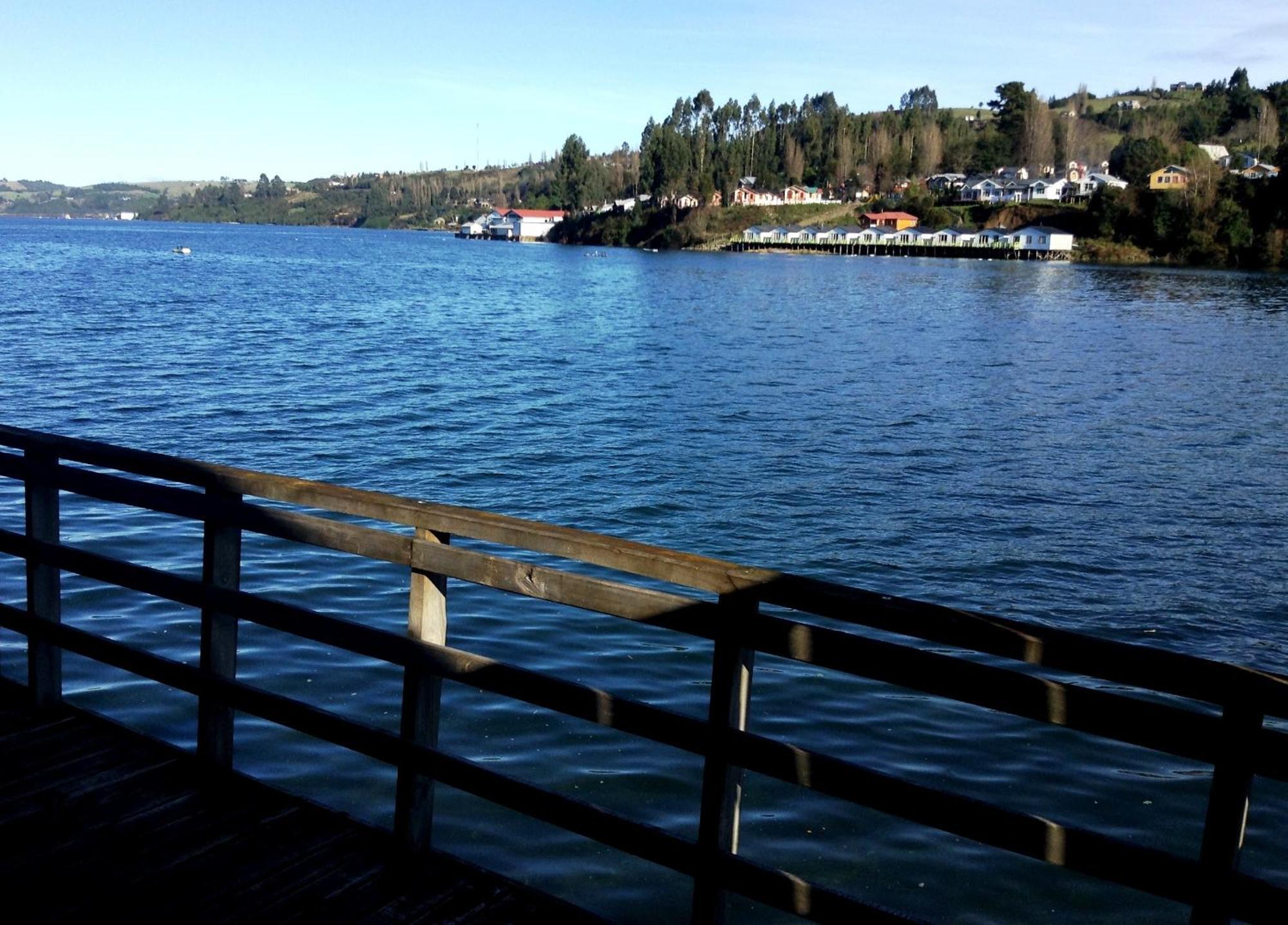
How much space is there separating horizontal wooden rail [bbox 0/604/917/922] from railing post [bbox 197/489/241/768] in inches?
3.8

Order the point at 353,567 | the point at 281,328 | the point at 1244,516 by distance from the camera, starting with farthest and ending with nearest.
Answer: the point at 281,328 → the point at 1244,516 → the point at 353,567

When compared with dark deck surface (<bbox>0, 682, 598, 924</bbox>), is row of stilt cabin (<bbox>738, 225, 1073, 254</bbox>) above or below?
above

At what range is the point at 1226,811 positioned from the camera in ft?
10.1

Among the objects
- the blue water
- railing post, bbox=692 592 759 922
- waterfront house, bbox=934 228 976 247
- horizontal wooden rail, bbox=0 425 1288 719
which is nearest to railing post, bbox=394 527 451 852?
horizontal wooden rail, bbox=0 425 1288 719

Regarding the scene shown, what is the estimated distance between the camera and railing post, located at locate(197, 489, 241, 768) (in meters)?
5.03

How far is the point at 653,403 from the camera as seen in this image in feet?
101

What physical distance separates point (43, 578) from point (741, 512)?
43.6ft

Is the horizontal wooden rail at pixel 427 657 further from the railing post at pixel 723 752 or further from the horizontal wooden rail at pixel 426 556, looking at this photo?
the horizontal wooden rail at pixel 426 556

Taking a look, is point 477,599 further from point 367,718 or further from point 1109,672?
point 1109,672

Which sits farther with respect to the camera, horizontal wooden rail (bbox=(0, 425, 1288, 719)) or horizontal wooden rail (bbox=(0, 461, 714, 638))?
horizontal wooden rail (bbox=(0, 461, 714, 638))

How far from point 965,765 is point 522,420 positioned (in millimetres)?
18786

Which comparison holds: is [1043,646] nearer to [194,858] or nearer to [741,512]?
[194,858]

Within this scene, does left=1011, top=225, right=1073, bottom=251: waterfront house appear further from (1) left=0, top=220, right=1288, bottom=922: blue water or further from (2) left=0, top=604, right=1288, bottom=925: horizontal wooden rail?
(2) left=0, top=604, right=1288, bottom=925: horizontal wooden rail

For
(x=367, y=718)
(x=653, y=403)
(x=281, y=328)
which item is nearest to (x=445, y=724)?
(x=367, y=718)
